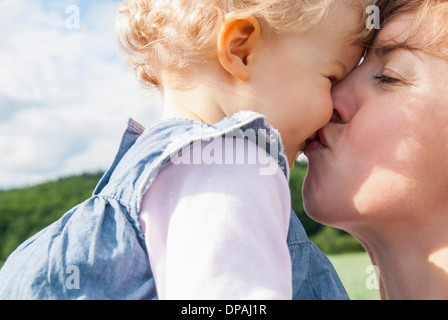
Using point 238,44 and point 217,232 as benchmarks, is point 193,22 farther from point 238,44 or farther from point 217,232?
point 217,232

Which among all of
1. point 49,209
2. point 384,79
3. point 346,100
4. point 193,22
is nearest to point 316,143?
point 346,100

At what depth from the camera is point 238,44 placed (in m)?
1.80

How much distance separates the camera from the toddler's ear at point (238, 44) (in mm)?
1766

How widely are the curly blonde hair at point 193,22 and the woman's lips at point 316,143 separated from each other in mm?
452

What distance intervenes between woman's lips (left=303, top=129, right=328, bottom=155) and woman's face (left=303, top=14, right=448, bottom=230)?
0.02m

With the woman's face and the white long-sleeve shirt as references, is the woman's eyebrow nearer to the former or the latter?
the woman's face

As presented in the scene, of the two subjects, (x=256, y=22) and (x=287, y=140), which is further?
(x=287, y=140)

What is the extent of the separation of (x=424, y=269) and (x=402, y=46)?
0.87m

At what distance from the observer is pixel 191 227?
4.21 ft

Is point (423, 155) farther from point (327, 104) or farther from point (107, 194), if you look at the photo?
point (107, 194)

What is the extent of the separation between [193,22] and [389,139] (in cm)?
83

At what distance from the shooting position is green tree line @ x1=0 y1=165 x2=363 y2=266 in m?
9.99

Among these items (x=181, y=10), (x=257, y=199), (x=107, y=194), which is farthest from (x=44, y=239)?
(x=181, y=10)

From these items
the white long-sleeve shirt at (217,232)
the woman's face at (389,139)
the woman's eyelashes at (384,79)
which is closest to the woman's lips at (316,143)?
the woman's face at (389,139)
